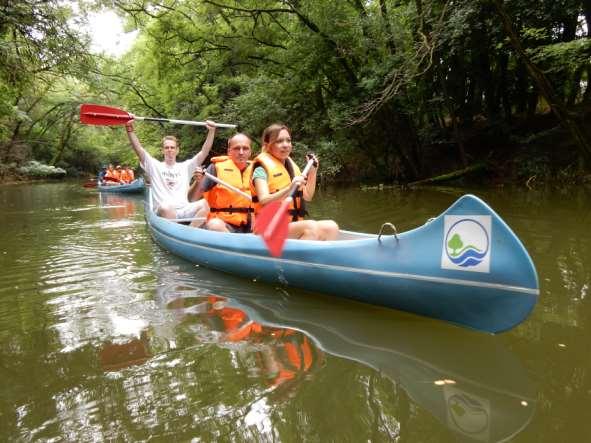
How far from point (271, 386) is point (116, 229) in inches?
214

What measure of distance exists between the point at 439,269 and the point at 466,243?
7.9 inches

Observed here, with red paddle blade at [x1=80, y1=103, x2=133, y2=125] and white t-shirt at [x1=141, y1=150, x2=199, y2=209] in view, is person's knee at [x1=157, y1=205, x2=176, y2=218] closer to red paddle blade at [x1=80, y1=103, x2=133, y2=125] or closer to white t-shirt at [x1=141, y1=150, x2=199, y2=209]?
white t-shirt at [x1=141, y1=150, x2=199, y2=209]

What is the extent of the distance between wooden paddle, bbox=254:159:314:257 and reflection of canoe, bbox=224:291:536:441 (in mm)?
379

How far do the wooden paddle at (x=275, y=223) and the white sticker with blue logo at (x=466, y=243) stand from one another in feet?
3.57

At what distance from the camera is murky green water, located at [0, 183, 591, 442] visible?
1.64m

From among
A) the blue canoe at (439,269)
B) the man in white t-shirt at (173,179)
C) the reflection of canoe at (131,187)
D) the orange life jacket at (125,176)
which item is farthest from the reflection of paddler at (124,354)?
the orange life jacket at (125,176)

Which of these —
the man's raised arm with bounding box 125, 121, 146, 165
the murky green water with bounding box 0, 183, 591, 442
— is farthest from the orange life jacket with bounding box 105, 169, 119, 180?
the murky green water with bounding box 0, 183, 591, 442

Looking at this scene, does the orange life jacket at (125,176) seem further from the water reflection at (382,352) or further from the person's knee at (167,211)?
the water reflection at (382,352)

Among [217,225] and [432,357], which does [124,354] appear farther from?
[217,225]

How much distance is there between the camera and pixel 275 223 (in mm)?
3020

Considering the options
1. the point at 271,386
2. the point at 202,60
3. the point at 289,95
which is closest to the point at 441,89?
the point at 289,95

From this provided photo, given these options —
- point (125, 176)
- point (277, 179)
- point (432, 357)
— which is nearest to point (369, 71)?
point (277, 179)

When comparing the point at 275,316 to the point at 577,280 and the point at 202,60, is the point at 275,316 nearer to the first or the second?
the point at 577,280

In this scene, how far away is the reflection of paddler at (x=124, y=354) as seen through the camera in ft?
7.16
